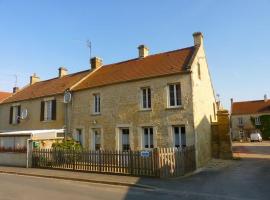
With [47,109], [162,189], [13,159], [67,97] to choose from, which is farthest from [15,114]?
[162,189]

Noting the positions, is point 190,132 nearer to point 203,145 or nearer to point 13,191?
point 203,145

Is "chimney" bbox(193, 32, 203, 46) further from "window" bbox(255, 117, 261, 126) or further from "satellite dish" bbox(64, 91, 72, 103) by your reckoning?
"window" bbox(255, 117, 261, 126)

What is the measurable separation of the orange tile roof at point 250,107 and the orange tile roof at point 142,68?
42.3 m

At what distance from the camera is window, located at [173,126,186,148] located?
16812 millimetres

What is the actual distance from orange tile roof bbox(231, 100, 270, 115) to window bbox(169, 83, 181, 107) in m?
45.3

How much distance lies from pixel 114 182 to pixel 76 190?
1.93 metres

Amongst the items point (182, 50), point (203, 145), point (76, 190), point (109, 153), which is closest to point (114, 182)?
point (76, 190)

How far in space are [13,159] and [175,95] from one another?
12.3 metres

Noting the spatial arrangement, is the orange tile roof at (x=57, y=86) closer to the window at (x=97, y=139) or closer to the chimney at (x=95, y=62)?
the chimney at (x=95, y=62)

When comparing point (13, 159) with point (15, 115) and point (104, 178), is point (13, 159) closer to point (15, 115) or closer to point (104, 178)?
point (15, 115)

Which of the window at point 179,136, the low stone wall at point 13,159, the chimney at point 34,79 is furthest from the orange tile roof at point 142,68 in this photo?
the chimney at point 34,79

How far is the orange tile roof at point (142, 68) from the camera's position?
18469 millimetres

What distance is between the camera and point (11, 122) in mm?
27344

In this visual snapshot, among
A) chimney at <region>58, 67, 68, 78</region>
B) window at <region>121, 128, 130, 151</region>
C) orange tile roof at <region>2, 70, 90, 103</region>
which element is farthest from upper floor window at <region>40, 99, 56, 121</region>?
window at <region>121, 128, 130, 151</region>
